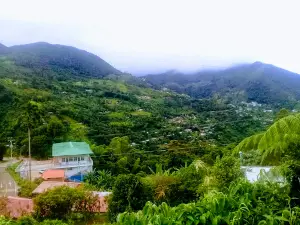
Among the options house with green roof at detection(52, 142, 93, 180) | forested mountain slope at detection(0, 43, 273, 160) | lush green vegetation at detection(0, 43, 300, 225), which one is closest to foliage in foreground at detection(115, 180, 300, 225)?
lush green vegetation at detection(0, 43, 300, 225)

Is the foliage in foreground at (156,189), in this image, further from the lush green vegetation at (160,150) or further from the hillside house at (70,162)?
the hillside house at (70,162)

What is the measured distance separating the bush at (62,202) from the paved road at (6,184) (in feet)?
19.2

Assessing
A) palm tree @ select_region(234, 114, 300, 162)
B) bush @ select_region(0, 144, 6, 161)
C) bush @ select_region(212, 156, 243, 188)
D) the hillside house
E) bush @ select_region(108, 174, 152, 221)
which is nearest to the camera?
palm tree @ select_region(234, 114, 300, 162)

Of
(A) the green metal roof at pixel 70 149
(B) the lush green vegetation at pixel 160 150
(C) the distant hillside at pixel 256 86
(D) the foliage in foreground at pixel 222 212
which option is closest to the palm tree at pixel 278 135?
(B) the lush green vegetation at pixel 160 150

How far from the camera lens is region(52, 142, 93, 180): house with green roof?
76.3 feet

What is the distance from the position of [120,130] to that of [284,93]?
5368 cm

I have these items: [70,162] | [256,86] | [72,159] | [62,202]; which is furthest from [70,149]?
[256,86]

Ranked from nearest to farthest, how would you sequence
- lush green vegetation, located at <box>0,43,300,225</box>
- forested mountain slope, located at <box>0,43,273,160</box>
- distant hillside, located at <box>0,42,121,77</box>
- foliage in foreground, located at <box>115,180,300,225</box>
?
foliage in foreground, located at <box>115,180,300,225</box> → lush green vegetation, located at <box>0,43,300,225</box> → forested mountain slope, located at <box>0,43,273,160</box> → distant hillside, located at <box>0,42,121,77</box>

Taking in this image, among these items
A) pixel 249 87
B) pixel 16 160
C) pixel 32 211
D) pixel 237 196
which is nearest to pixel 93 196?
pixel 32 211

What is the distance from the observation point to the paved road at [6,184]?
58.6ft

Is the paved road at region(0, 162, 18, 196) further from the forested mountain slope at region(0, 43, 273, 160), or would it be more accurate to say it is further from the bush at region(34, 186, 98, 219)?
the bush at region(34, 186, 98, 219)

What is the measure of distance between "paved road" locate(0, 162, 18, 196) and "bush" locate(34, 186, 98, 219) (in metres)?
5.86

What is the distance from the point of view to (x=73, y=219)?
40.8 ft

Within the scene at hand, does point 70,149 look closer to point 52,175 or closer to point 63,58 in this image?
point 52,175
